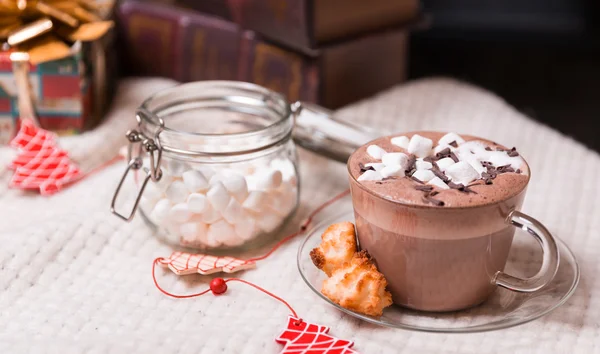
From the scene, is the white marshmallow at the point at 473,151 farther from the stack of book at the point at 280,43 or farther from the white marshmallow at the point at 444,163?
the stack of book at the point at 280,43

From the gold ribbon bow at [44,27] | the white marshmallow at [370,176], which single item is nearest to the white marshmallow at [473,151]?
the white marshmallow at [370,176]

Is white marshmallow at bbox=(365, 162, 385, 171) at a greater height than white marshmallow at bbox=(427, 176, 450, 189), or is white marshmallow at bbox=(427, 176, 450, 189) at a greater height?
white marshmallow at bbox=(427, 176, 450, 189)

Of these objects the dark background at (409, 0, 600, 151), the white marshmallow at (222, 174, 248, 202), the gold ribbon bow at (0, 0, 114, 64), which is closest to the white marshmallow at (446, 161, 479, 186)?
the white marshmallow at (222, 174, 248, 202)

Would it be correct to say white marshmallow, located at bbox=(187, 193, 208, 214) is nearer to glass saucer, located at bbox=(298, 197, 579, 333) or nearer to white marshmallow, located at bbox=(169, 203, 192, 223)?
white marshmallow, located at bbox=(169, 203, 192, 223)

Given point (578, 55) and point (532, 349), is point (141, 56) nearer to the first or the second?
point (532, 349)

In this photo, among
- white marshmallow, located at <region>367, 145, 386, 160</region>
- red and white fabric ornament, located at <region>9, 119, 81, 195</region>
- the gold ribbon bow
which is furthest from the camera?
the gold ribbon bow

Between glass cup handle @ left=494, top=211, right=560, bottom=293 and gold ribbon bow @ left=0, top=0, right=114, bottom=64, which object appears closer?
glass cup handle @ left=494, top=211, right=560, bottom=293
